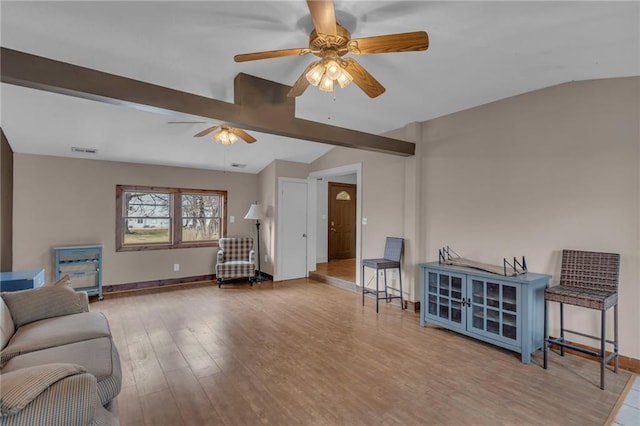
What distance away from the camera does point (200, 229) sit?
6238 mm

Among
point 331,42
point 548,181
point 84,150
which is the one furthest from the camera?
point 84,150

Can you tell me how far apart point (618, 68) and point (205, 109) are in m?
3.55

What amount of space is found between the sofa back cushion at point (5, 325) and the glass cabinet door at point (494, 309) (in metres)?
3.83

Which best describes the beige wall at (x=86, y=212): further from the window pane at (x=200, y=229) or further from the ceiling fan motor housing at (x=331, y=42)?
the ceiling fan motor housing at (x=331, y=42)

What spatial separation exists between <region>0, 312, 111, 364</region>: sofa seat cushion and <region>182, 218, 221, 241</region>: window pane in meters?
3.60

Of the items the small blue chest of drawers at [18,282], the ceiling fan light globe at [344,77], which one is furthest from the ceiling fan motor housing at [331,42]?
the small blue chest of drawers at [18,282]

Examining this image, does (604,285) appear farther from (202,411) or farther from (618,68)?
(202,411)

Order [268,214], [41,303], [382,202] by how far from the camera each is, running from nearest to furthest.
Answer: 1. [41,303]
2. [382,202]
3. [268,214]

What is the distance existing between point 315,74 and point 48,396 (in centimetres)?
220

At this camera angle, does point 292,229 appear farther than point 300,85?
Yes

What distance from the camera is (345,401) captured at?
88.3 inches

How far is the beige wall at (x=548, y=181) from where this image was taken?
9.01 ft

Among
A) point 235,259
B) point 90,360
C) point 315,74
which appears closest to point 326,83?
point 315,74

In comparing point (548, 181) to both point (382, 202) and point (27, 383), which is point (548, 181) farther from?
point (27, 383)
